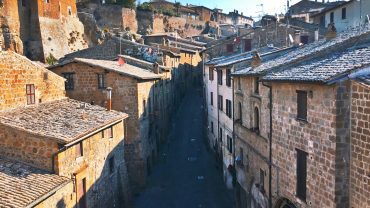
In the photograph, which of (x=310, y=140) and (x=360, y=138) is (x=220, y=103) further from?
(x=360, y=138)

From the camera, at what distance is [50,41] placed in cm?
5297

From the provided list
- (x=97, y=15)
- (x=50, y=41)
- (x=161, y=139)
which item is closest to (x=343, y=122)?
(x=161, y=139)

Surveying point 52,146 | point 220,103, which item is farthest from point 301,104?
point 220,103

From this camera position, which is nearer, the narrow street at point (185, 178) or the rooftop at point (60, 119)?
the rooftop at point (60, 119)

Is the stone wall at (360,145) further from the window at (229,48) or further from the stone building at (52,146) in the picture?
the window at (229,48)

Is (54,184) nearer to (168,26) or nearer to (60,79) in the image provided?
(60,79)

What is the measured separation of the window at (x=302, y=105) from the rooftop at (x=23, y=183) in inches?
378

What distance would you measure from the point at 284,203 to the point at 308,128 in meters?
4.12

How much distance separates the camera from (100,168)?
20.8 m

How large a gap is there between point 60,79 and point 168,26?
6606cm

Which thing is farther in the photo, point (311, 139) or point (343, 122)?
point (311, 139)

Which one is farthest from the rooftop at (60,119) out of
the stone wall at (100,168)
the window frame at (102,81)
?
the window frame at (102,81)

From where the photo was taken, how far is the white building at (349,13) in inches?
1455

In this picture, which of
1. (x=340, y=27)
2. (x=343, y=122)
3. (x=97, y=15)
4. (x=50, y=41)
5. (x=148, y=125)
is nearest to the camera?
(x=343, y=122)
